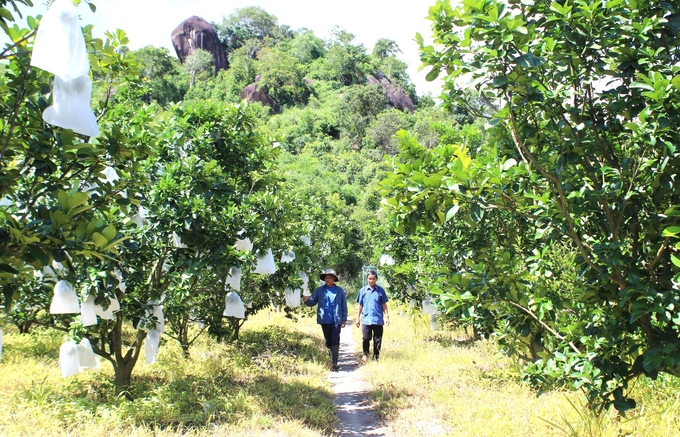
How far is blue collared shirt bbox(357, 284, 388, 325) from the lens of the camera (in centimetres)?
799

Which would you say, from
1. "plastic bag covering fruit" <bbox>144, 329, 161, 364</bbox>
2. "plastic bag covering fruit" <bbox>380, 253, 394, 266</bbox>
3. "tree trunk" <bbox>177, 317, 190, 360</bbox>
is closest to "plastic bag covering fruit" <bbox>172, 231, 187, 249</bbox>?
"plastic bag covering fruit" <bbox>144, 329, 161, 364</bbox>

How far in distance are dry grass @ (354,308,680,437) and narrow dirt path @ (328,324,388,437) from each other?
136mm

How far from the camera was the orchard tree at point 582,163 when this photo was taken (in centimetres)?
233

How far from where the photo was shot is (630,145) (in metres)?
2.56

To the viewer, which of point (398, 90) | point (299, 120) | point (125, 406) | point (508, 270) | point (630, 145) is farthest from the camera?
point (398, 90)

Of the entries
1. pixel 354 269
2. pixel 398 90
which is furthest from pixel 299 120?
pixel 354 269

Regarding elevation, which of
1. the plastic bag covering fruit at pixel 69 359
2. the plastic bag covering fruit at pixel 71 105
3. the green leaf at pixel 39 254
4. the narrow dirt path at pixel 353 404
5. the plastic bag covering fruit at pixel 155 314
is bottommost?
the narrow dirt path at pixel 353 404

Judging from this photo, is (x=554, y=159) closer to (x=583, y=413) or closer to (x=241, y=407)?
(x=583, y=413)

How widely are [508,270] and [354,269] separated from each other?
23301mm

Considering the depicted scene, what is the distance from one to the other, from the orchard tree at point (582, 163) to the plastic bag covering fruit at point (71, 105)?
1.42m

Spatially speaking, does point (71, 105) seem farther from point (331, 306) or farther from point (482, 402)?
point (331, 306)

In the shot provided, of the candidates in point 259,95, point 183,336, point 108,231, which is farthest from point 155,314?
point 259,95

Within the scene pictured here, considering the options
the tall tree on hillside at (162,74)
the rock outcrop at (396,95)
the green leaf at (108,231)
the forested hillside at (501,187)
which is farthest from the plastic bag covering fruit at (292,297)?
the rock outcrop at (396,95)

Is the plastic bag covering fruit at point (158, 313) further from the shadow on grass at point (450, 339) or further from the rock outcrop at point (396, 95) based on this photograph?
the rock outcrop at point (396, 95)
